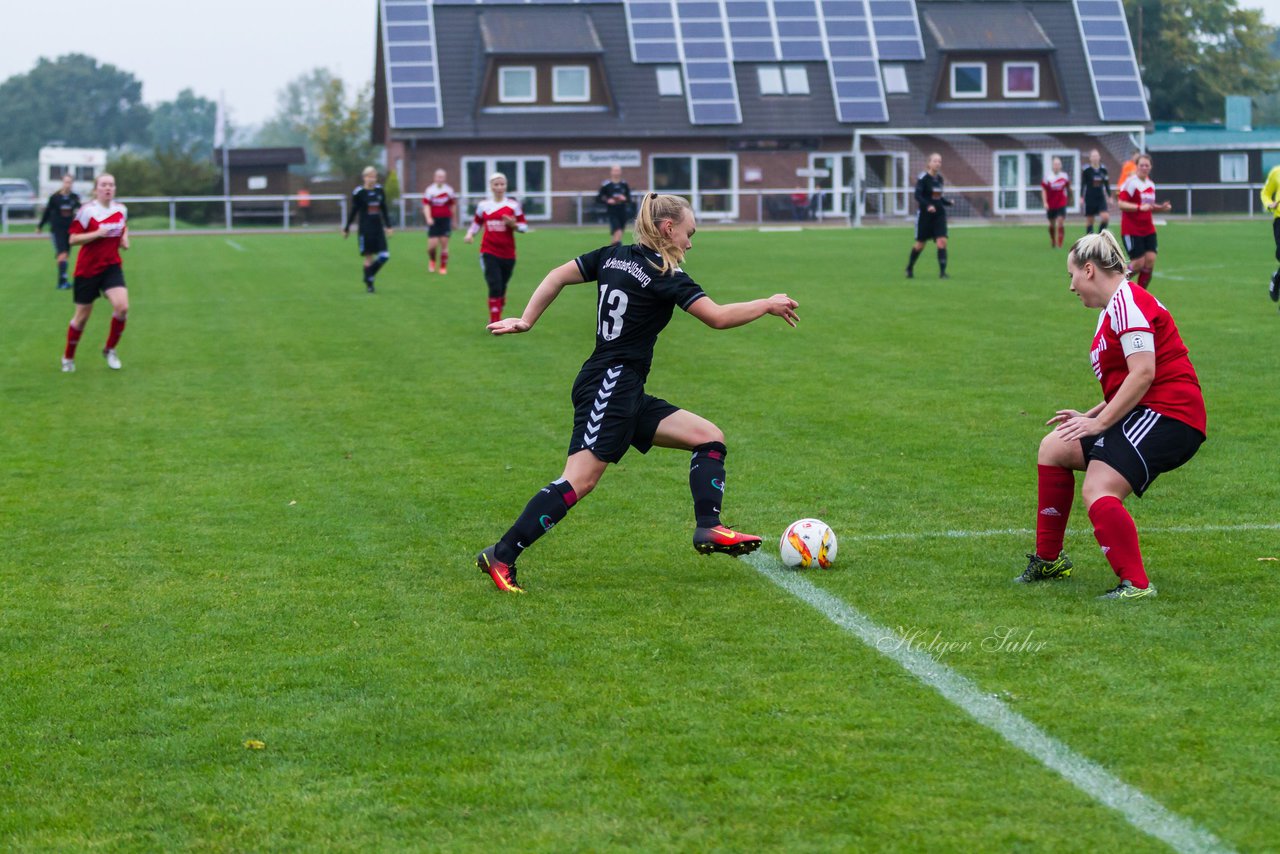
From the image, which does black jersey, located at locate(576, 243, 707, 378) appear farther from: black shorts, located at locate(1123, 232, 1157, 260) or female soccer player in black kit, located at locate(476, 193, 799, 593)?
black shorts, located at locate(1123, 232, 1157, 260)

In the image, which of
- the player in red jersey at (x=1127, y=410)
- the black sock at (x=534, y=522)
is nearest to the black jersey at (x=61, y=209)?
the black sock at (x=534, y=522)

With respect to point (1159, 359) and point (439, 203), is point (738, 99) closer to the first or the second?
point (439, 203)

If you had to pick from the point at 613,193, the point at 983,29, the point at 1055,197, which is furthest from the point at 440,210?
the point at 983,29

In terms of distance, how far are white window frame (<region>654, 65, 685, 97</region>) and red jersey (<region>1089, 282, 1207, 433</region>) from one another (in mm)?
49905

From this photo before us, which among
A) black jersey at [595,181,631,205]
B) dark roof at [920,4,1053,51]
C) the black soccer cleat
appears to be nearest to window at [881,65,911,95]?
dark roof at [920,4,1053,51]

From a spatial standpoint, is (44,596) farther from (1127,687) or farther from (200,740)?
(1127,687)

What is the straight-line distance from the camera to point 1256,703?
16.3 feet

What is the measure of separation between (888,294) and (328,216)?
3594 cm

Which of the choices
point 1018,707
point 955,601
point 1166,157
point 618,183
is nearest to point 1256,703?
point 1018,707

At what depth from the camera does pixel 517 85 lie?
54938 millimetres

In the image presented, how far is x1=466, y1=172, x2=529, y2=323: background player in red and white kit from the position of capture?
18844 mm

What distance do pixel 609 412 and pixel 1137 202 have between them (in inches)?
624

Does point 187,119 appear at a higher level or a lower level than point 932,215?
higher

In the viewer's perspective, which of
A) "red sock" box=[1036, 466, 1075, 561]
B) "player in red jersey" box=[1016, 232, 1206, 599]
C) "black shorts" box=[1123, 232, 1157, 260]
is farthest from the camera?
"black shorts" box=[1123, 232, 1157, 260]
